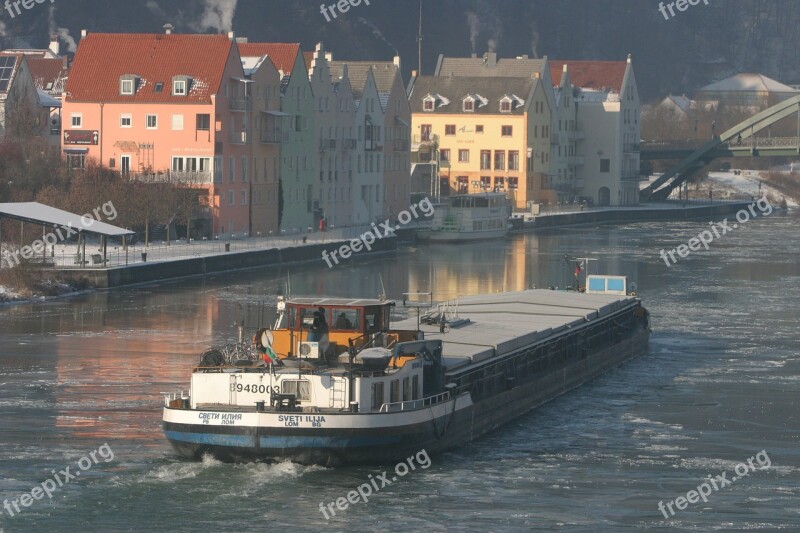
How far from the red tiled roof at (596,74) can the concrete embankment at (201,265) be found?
59711mm

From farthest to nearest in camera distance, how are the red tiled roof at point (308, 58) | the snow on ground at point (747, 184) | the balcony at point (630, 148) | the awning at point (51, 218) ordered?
the snow on ground at point (747, 184), the balcony at point (630, 148), the red tiled roof at point (308, 58), the awning at point (51, 218)

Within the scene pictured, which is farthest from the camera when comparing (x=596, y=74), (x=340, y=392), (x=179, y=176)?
(x=596, y=74)

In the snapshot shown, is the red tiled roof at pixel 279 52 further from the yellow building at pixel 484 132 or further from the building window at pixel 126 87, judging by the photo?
the yellow building at pixel 484 132

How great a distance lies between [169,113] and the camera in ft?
289

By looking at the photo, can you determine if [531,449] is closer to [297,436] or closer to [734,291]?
[297,436]

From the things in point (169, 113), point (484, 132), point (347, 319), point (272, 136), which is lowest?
point (347, 319)

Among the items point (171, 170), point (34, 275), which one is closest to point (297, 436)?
point (34, 275)

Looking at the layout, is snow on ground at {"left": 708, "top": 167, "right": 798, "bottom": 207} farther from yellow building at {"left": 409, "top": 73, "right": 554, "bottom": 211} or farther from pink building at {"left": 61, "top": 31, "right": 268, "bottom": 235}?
pink building at {"left": 61, "top": 31, "right": 268, "bottom": 235}

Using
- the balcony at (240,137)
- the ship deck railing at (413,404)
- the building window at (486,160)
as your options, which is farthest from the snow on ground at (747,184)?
the ship deck railing at (413,404)

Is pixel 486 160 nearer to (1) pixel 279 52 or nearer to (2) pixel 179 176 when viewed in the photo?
(1) pixel 279 52

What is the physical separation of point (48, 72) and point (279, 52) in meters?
29.2

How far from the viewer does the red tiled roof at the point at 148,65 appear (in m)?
88.2

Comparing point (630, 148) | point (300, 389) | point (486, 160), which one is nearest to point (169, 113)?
point (486, 160)

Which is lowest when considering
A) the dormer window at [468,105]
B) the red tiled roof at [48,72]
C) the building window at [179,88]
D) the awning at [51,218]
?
the awning at [51,218]
